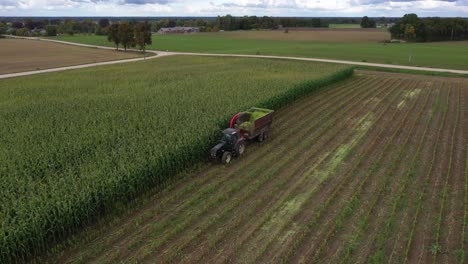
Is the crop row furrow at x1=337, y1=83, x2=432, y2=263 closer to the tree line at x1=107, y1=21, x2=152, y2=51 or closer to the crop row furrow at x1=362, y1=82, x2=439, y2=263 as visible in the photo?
the crop row furrow at x1=362, y1=82, x2=439, y2=263

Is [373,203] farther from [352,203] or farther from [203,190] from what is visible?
[203,190]

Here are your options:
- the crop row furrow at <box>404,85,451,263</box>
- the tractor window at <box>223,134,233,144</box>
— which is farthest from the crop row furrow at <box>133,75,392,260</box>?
the crop row furrow at <box>404,85,451,263</box>

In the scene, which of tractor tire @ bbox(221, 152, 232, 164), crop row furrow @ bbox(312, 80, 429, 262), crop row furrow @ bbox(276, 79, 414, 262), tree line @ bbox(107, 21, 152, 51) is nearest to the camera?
crop row furrow @ bbox(276, 79, 414, 262)

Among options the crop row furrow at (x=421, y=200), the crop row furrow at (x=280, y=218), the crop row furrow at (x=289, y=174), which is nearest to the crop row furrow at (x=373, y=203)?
the crop row furrow at (x=421, y=200)

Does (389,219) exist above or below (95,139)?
below

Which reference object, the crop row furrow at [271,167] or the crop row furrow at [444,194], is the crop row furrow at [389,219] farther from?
the crop row furrow at [271,167]

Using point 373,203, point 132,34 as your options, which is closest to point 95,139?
point 373,203
